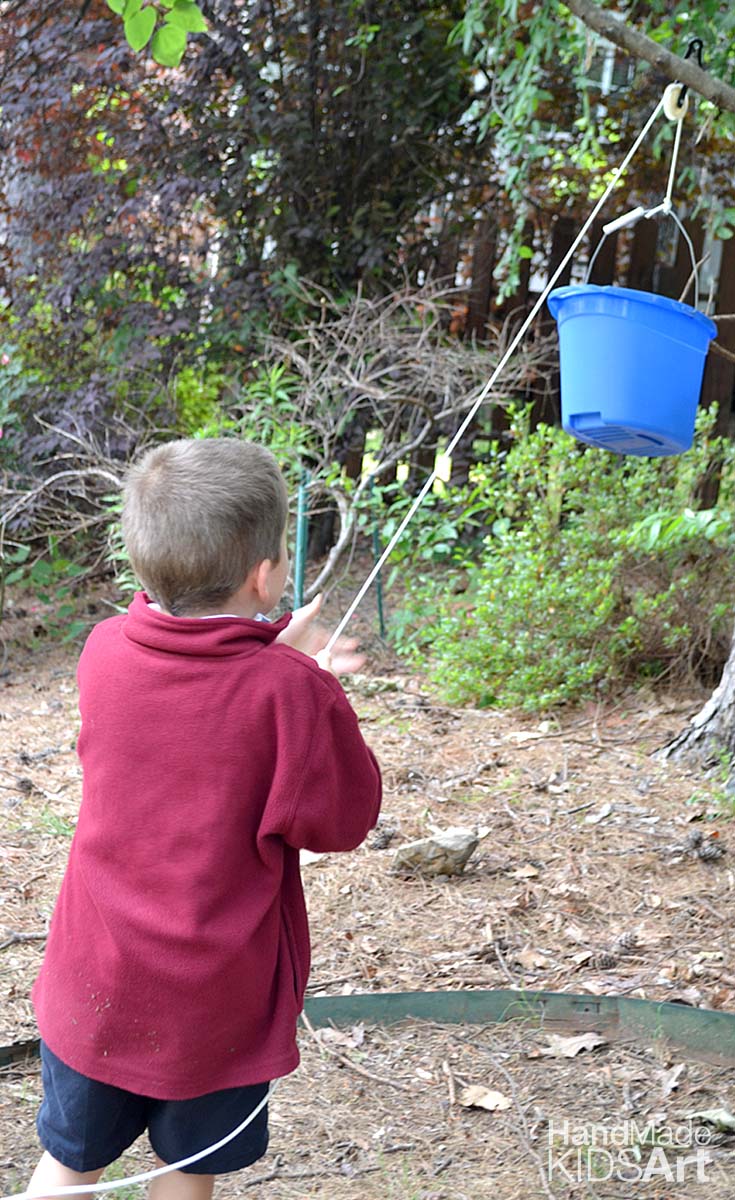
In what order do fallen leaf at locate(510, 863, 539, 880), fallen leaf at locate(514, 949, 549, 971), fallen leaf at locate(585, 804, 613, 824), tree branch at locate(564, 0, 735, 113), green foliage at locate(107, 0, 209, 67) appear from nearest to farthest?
green foliage at locate(107, 0, 209, 67)
fallen leaf at locate(514, 949, 549, 971)
tree branch at locate(564, 0, 735, 113)
fallen leaf at locate(510, 863, 539, 880)
fallen leaf at locate(585, 804, 613, 824)

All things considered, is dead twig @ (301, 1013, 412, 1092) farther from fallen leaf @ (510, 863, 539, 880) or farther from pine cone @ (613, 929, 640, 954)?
fallen leaf @ (510, 863, 539, 880)

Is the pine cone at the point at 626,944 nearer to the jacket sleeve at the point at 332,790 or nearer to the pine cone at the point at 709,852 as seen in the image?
the pine cone at the point at 709,852

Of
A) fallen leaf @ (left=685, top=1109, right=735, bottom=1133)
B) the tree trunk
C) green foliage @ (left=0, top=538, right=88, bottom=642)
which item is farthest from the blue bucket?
green foliage @ (left=0, top=538, right=88, bottom=642)

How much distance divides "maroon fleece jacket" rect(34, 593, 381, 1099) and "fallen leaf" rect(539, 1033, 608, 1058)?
101 centimetres

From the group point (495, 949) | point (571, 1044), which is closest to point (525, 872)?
point (495, 949)

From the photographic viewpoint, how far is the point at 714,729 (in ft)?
11.9

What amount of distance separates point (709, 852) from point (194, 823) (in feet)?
6.62

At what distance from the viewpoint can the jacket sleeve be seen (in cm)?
135

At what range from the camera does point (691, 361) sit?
92.2 inches

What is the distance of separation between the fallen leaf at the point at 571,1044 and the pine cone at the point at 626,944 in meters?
0.35

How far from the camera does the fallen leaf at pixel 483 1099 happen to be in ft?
6.89

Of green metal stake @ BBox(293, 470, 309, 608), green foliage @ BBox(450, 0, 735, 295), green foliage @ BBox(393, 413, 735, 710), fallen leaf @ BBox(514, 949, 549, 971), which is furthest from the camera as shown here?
green metal stake @ BBox(293, 470, 309, 608)

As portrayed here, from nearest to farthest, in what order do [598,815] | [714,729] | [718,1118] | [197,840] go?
[197,840] → [718,1118] → [598,815] → [714,729]

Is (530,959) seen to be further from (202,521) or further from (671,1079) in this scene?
(202,521)
